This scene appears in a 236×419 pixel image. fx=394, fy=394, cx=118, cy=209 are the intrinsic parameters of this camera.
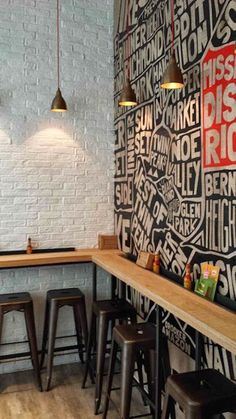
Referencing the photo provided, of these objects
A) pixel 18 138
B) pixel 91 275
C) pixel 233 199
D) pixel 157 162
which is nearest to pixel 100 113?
pixel 18 138

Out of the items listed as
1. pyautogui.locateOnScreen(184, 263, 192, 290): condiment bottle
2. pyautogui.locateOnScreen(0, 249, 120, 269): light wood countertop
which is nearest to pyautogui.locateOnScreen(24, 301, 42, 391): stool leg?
pyautogui.locateOnScreen(0, 249, 120, 269): light wood countertop

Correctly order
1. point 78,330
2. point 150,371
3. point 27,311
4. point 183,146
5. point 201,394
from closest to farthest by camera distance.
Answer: point 201,394 < point 183,146 < point 150,371 < point 27,311 < point 78,330

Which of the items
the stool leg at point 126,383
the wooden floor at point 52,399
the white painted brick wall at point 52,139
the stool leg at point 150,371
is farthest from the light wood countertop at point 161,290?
the wooden floor at point 52,399

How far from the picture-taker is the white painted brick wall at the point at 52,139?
144 inches

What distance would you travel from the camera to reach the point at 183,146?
2.56 metres

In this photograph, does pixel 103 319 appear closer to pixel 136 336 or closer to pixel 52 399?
pixel 136 336

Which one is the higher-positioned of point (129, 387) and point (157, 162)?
point (157, 162)

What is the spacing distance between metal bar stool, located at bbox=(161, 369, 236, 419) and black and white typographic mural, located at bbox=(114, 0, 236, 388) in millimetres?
280

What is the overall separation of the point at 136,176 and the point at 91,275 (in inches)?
45.4

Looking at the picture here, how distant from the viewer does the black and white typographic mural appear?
213 centimetres

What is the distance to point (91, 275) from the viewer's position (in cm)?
390

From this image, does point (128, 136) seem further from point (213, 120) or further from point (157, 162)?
point (213, 120)

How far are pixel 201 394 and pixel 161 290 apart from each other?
0.67 m

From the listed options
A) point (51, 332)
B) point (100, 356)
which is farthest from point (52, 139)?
point (100, 356)
